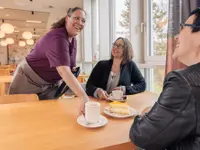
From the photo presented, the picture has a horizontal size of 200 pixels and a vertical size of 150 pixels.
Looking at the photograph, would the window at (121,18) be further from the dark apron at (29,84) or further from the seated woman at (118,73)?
the dark apron at (29,84)

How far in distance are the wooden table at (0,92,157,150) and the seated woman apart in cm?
65

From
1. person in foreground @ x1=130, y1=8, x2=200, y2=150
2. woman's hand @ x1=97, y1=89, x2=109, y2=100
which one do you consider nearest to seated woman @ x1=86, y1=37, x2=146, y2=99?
woman's hand @ x1=97, y1=89, x2=109, y2=100

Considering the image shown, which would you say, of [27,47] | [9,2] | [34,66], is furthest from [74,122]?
[27,47]

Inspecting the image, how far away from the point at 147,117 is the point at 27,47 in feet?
40.7

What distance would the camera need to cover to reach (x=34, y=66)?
5.14ft

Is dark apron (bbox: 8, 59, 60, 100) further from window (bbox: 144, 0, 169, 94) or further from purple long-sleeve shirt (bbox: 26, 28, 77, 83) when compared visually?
window (bbox: 144, 0, 169, 94)

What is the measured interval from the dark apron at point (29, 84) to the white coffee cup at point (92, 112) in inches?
33.6

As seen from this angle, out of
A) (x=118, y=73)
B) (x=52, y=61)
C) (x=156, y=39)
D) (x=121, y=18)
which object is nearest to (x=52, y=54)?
(x=52, y=61)

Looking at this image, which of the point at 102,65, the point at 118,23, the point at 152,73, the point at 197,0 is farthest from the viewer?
the point at 118,23

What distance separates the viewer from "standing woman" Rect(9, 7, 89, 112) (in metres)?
1.19

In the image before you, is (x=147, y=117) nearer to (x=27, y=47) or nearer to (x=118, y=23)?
(x=118, y=23)

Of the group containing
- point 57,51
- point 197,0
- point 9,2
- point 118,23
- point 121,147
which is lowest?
point 121,147

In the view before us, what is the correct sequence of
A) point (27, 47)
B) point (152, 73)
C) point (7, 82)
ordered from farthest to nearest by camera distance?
point (27, 47) < point (7, 82) < point (152, 73)

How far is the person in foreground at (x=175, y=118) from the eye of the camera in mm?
495
